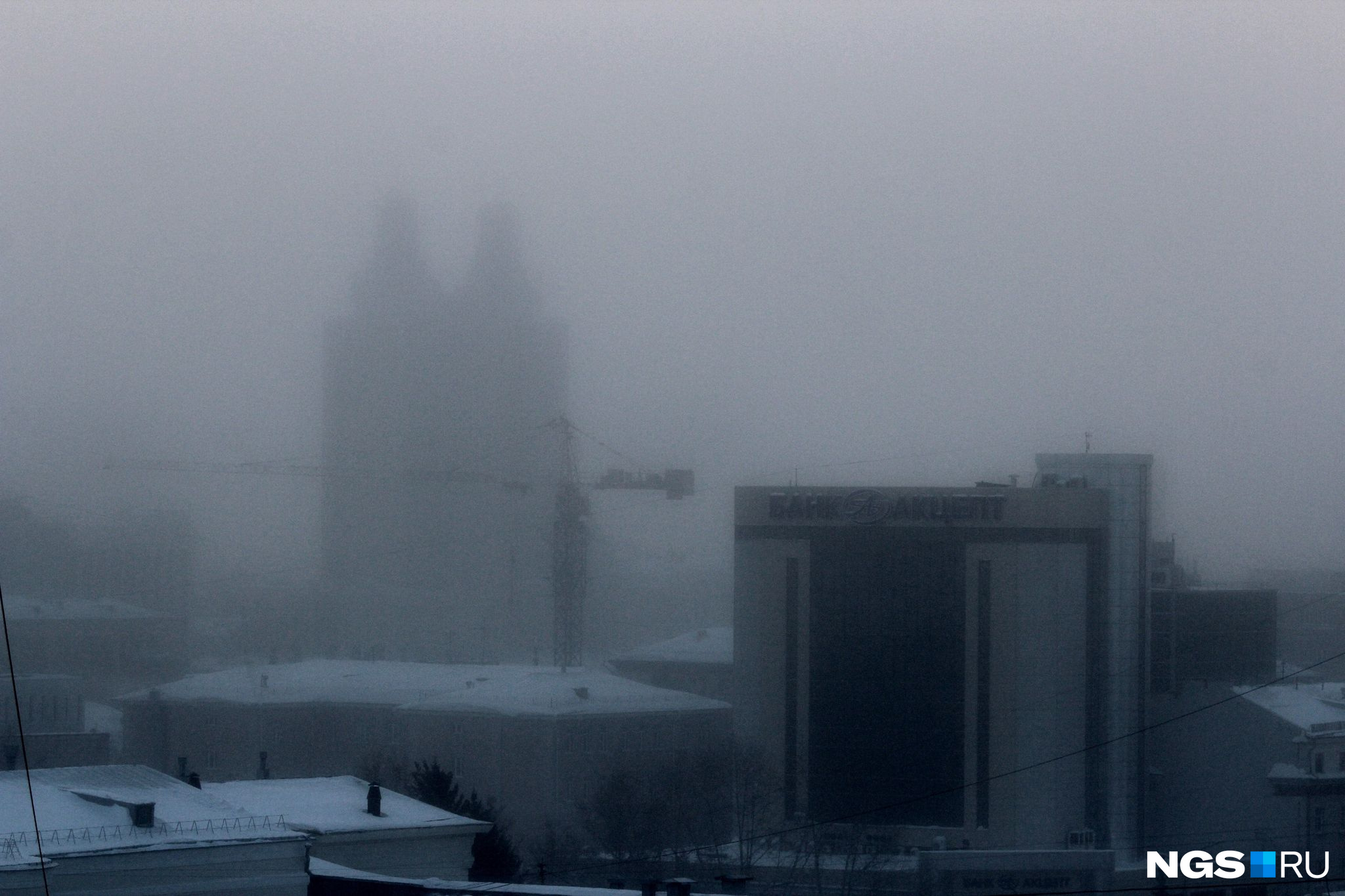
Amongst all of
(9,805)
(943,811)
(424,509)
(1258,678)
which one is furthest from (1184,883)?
(424,509)

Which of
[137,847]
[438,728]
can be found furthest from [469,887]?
[438,728]

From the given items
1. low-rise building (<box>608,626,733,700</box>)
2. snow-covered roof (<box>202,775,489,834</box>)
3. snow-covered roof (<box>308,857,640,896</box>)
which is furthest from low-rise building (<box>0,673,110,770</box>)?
low-rise building (<box>608,626,733,700</box>)

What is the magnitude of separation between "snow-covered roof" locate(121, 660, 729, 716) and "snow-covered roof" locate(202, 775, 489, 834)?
1293 centimetres

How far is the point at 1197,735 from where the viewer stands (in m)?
23.7

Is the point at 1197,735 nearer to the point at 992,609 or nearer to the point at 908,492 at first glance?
the point at 992,609

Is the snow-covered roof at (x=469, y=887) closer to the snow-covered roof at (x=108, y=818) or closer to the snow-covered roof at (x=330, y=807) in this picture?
the snow-covered roof at (x=108, y=818)

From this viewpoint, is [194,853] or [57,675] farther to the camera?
[57,675]

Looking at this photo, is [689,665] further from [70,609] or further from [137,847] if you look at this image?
[137,847]

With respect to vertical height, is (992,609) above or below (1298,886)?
above

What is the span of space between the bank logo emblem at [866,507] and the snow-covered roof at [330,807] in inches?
444

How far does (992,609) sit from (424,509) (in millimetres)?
52661

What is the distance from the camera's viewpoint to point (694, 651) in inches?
1463

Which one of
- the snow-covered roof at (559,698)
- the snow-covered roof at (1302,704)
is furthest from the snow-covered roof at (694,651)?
the snow-covered roof at (1302,704)

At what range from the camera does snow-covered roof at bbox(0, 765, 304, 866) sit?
32.4ft
